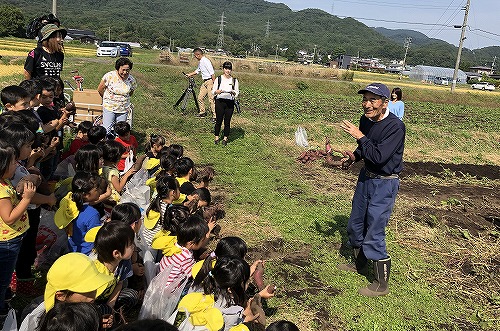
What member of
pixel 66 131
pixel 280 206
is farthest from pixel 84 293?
pixel 66 131

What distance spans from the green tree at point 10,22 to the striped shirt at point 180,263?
2422 inches

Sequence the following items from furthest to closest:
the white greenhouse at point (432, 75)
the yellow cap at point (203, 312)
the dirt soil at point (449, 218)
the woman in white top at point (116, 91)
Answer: the white greenhouse at point (432, 75), the woman in white top at point (116, 91), the dirt soil at point (449, 218), the yellow cap at point (203, 312)

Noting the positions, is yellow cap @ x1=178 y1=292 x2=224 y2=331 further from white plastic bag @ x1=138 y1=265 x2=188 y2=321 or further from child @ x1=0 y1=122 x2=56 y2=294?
Answer: child @ x1=0 y1=122 x2=56 y2=294

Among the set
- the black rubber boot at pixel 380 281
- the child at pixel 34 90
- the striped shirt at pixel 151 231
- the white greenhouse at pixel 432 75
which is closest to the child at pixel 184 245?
the striped shirt at pixel 151 231

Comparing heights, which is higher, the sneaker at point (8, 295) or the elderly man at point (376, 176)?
the elderly man at point (376, 176)

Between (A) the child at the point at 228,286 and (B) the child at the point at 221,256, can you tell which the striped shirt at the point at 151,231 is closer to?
(B) the child at the point at 221,256

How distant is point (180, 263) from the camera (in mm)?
3232

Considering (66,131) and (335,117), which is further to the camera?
(335,117)

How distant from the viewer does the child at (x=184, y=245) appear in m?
3.24

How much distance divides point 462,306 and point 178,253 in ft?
10.1

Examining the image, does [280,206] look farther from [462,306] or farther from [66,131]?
[66,131]

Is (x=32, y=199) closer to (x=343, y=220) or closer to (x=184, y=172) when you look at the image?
(x=184, y=172)

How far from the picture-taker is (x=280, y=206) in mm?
6191

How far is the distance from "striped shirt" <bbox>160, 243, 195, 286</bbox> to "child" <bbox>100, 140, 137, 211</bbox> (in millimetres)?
1186
